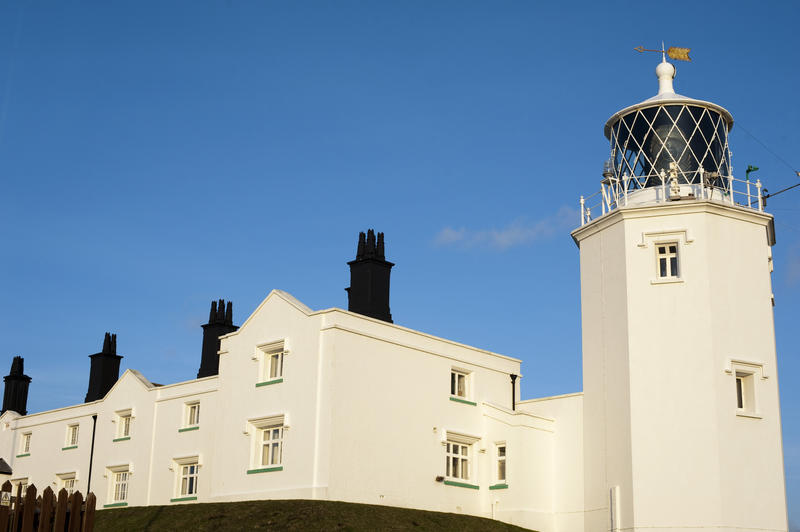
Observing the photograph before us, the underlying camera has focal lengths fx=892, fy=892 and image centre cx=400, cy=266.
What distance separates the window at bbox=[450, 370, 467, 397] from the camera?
3259cm

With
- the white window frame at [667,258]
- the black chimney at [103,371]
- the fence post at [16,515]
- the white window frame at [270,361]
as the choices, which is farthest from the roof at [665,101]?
the black chimney at [103,371]

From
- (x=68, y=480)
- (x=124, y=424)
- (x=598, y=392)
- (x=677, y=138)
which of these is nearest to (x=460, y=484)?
(x=598, y=392)

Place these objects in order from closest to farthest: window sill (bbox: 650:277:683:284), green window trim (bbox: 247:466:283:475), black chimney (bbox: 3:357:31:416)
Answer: window sill (bbox: 650:277:683:284) < green window trim (bbox: 247:466:283:475) < black chimney (bbox: 3:357:31:416)

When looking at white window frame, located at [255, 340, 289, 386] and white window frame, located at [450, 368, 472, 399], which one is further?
white window frame, located at [450, 368, 472, 399]

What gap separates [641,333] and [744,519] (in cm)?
616

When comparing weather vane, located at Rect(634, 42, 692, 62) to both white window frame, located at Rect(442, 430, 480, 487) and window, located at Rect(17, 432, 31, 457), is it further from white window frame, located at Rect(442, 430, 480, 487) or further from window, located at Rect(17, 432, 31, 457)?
window, located at Rect(17, 432, 31, 457)

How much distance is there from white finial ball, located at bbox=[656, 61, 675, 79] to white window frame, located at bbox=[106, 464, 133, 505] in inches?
1037

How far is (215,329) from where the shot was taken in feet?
131

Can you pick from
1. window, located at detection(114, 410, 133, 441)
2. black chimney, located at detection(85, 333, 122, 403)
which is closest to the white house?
window, located at detection(114, 410, 133, 441)

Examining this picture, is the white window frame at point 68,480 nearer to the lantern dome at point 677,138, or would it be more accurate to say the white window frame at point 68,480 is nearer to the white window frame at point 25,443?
the white window frame at point 25,443

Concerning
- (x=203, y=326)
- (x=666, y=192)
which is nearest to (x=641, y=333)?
(x=666, y=192)

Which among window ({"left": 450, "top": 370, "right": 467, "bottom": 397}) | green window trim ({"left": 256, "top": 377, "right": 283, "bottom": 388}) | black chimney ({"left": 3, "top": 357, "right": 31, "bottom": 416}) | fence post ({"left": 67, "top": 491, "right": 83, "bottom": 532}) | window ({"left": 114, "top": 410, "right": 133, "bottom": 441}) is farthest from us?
black chimney ({"left": 3, "top": 357, "right": 31, "bottom": 416})

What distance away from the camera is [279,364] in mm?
30891

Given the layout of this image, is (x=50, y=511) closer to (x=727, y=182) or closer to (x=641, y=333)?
(x=641, y=333)
